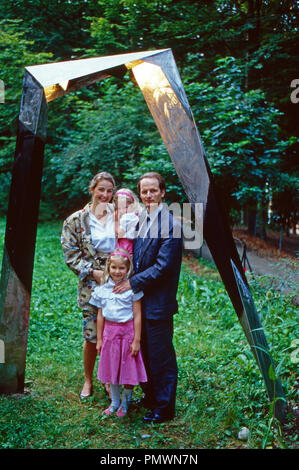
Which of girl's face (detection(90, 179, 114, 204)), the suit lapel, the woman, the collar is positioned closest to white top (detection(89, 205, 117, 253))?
the woman

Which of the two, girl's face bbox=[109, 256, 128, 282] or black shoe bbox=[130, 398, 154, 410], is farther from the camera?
black shoe bbox=[130, 398, 154, 410]

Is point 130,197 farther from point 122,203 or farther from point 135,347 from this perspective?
point 135,347

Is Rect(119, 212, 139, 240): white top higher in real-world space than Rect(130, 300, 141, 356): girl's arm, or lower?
higher

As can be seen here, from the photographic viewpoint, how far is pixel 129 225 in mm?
3438

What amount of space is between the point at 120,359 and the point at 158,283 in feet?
2.30

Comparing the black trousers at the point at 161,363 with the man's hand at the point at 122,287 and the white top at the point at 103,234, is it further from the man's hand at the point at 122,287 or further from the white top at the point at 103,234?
the white top at the point at 103,234

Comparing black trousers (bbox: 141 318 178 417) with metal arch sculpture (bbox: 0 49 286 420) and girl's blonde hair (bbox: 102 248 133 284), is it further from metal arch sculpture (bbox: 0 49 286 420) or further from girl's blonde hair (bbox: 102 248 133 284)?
metal arch sculpture (bbox: 0 49 286 420)

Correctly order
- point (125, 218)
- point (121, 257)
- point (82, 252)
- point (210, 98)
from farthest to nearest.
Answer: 1. point (210, 98)
2. point (82, 252)
3. point (125, 218)
4. point (121, 257)

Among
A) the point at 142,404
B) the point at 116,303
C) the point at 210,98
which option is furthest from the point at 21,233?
the point at 210,98

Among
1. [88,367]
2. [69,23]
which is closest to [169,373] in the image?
[88,367]

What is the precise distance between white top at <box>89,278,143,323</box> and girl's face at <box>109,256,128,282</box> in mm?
87

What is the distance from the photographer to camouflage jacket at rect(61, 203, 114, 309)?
3637mm

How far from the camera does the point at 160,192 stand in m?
3.34
